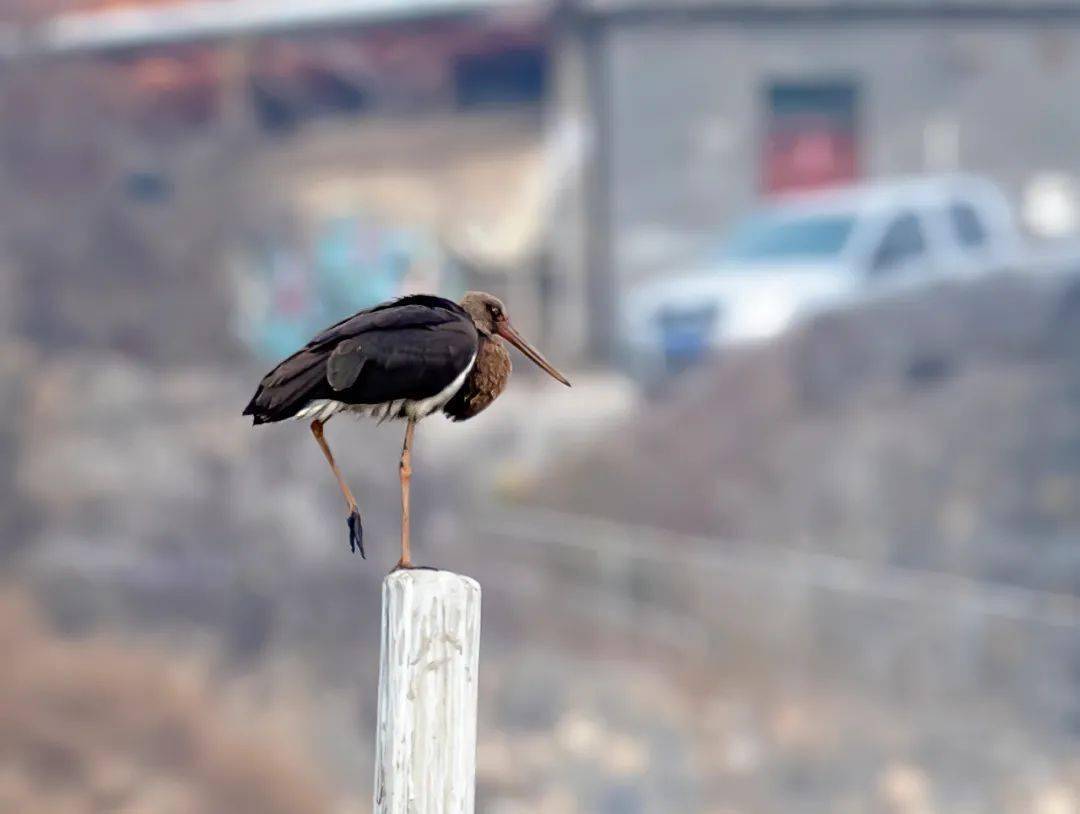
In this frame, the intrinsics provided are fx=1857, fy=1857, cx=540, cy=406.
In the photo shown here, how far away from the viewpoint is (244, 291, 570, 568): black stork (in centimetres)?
396

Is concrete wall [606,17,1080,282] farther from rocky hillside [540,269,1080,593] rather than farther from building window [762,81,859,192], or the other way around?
rocky hillside [540,269,1080,593]

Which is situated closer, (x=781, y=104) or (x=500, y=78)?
(x=781, y=104)

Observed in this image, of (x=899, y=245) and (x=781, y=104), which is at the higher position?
(x=781, y=104)

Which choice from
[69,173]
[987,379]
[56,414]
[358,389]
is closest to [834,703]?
[987,379]

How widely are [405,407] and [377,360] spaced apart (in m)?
0.28

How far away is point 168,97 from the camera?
20.9 meters

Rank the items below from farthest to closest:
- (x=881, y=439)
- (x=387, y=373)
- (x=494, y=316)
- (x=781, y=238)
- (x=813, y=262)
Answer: (x=781, y=238) → (x=813, y=262) → (x=881, y=439) → (x=494, y=316) → (x=387, y=373)

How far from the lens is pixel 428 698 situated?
315cm

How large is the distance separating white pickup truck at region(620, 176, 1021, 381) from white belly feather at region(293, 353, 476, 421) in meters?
14.8

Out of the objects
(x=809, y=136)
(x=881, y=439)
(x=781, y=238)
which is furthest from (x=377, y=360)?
(x=809, y=136)

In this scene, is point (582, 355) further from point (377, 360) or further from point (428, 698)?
point (428, 698)

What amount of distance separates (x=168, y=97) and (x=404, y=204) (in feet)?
10.4

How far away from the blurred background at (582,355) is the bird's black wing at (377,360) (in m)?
12.9

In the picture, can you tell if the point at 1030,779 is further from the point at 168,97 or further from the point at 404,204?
the point at 168,97
